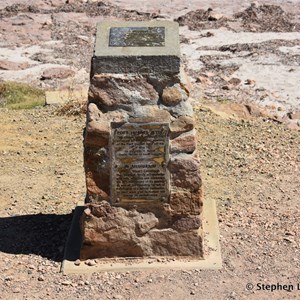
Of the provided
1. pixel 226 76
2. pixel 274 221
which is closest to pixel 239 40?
pixel 226 76

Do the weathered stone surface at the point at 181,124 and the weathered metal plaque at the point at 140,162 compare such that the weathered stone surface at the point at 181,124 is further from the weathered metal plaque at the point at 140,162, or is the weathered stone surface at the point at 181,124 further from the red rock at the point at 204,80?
the red rock at the point at 204,80

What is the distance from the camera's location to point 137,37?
19.8 feet

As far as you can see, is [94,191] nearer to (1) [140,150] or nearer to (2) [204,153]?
(1) [140,150]

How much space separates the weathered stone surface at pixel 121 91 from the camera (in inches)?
228

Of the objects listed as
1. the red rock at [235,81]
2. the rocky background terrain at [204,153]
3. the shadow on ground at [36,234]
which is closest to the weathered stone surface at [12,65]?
the rocky background terrain at [204,153]

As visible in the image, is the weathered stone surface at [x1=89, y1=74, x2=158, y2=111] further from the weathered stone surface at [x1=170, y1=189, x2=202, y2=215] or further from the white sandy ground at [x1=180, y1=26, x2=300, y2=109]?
the white sandy ground at [x1=180, y1=26, x2=300, y2=109]

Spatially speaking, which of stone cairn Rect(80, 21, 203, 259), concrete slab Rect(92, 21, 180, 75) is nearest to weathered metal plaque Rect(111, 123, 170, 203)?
stone cairn Rect(80, 21, 203, 259)

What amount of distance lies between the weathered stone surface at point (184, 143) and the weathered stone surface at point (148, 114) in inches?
7.9

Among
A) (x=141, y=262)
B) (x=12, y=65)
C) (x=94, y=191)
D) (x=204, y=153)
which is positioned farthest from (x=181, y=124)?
Result: (x=12, y=65)

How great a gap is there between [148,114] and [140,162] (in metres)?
0.40

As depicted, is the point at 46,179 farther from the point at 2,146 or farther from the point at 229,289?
the point at 229,289

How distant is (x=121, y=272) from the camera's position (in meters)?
6.14

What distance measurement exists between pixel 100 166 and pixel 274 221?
1.88m

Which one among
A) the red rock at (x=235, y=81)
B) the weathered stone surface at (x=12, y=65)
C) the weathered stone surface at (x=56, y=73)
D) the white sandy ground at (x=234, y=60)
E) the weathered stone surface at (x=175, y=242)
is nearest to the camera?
the weathered stone surface at (x=175, y=242)
